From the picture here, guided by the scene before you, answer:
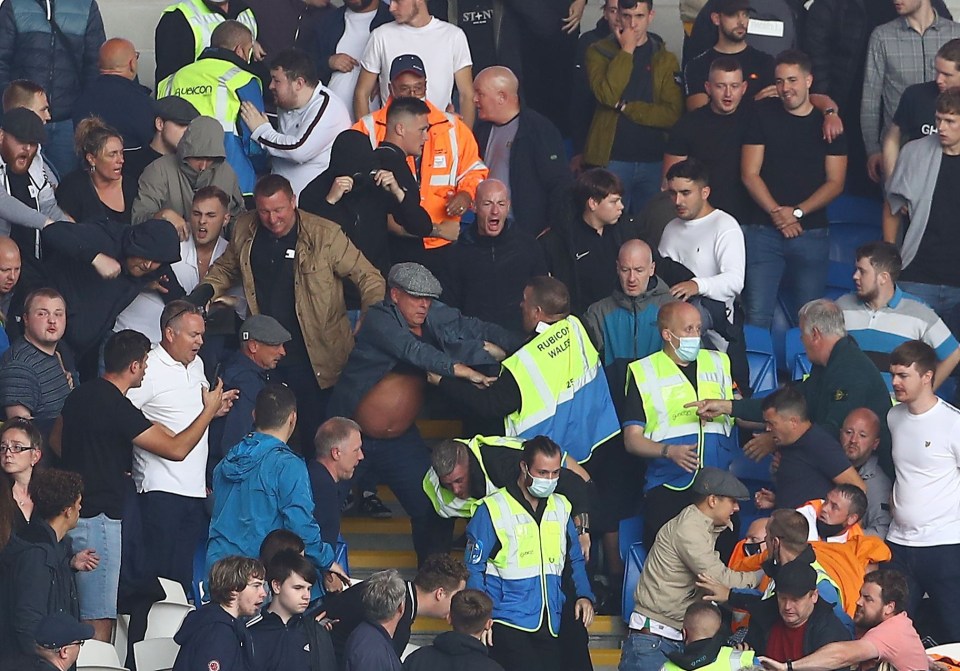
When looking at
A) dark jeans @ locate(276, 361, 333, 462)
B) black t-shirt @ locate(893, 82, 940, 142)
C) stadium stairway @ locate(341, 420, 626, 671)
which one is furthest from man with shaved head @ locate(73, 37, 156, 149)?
black t-shirt @ locate(893, 82, 940, 142)

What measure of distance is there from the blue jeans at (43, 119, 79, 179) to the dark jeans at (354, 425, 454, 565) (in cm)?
333

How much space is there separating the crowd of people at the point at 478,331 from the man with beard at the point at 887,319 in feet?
0.07

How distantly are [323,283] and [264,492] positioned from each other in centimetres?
177

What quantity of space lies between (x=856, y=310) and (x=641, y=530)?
70.8 inches

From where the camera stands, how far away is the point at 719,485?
31.1 feet

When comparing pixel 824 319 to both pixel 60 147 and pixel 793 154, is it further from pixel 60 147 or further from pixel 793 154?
pixel 60 147

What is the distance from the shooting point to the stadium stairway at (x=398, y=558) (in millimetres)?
10000

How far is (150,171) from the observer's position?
1115 centimetres

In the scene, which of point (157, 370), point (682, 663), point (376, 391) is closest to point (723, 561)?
point (682, 663)

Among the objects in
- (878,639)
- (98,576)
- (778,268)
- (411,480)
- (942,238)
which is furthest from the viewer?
(778,268)

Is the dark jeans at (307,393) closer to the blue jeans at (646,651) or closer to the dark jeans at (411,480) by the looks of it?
the dark jeans at (411,480)

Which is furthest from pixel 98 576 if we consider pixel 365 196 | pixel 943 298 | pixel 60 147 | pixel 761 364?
pixel 943 298

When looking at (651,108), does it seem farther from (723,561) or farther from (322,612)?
(322,612)

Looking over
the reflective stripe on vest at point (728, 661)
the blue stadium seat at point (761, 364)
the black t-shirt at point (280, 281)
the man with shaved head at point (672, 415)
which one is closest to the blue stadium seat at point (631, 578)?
the man with shaved head at point (672, 415)
